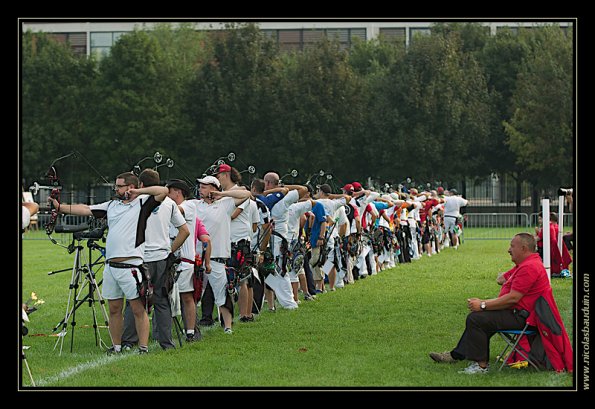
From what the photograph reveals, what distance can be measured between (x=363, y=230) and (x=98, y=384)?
13.9m

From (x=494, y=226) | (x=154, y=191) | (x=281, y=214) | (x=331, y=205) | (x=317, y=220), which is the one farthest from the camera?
(x=494, y=226)

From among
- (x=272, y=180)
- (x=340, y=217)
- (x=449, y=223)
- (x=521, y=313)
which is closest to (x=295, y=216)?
(x=272, y=180)

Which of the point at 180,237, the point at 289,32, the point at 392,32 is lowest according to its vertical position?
the point at 180,237

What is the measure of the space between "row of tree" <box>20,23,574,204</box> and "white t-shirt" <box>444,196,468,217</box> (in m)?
20.8

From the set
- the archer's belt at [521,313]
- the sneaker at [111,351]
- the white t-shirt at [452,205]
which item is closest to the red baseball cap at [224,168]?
the sneaker at [111,351]

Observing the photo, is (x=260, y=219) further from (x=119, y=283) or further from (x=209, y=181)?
(x=119, y=283)

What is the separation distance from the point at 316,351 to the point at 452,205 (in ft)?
74.9

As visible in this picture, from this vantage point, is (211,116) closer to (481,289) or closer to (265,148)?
(265,148)

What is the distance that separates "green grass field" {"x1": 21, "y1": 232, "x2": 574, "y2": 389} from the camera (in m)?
11.1

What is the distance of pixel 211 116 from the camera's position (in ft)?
193

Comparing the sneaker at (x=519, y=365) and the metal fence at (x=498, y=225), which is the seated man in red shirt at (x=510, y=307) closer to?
the sneaker at (x=519, y=365)

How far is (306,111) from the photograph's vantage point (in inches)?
2269

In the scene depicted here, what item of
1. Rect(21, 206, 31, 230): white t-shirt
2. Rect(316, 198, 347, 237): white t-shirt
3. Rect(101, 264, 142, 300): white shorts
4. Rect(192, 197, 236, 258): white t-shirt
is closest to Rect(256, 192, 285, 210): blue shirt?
Rect(192, 197, 236, 258): white t-shirt
